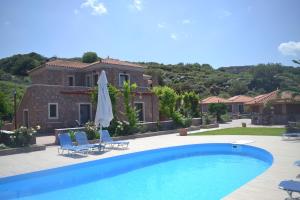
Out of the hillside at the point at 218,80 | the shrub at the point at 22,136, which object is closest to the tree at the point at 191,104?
the shrub at the point at 22,136

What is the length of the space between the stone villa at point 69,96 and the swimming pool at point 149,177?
394 inches

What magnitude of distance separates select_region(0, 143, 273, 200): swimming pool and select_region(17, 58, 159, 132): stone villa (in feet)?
32.9

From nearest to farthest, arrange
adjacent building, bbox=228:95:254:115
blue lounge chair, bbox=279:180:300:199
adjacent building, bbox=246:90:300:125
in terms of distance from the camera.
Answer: blue lounge chair, bbox=279:180:300:199 < adjacent building, bbox=246:90:300:125 < adjacent building, bbox=228:95:254:115

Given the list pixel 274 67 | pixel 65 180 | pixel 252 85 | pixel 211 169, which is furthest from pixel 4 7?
pixel 274 67

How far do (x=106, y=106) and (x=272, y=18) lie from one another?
13436 mm

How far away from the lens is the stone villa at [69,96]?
23469 mm

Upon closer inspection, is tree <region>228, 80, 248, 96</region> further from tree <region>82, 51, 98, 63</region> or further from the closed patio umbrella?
the closed patio umbrella

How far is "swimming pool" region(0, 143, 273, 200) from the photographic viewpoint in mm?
9719

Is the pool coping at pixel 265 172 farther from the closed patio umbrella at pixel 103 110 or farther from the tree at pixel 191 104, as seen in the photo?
the tree at pixel 191 104

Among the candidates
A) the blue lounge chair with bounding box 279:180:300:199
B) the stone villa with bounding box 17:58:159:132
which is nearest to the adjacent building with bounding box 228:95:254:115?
the stone villa with bounding box 17:58:159:132

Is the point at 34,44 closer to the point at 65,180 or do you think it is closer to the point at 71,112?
the point at 71,112

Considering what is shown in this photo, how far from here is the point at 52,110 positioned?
24.0 m

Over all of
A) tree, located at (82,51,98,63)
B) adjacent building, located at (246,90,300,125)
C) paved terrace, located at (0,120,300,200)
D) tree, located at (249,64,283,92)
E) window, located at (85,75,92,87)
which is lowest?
paved terrace, located at (0,120,300,200)

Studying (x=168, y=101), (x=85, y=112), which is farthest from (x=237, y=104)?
(x=85, y=112)
